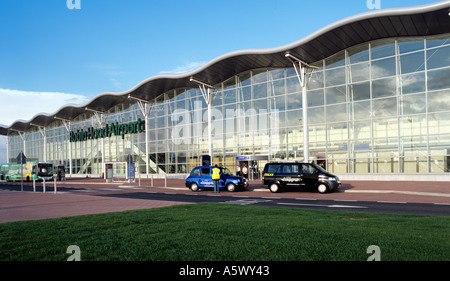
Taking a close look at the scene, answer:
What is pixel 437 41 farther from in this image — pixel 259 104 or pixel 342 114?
pixel 259 104

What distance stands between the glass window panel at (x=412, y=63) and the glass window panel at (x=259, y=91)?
498 inches

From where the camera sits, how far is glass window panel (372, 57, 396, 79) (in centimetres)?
2943

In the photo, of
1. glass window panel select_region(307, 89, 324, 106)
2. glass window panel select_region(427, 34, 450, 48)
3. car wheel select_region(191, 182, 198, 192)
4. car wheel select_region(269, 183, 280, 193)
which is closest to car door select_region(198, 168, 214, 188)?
car wheel select_region(191, 182, 198, 192)

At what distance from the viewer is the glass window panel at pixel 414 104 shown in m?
28.0

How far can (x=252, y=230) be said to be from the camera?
7.25m

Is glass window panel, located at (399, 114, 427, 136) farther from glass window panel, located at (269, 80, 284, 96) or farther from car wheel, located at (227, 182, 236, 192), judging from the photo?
car wheel, located at (227, 182, 236, 192)

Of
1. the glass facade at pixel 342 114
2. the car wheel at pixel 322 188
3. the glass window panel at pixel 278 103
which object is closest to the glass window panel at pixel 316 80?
the glass facade at pixel 342 114

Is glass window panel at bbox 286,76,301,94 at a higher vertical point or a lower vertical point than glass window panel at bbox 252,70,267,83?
lower

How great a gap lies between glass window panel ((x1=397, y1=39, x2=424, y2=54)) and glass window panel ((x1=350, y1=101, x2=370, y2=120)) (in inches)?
191

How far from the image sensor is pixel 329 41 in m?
30.3

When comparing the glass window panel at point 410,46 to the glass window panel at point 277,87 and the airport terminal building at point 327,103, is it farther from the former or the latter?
the glass window panel at point 277,87

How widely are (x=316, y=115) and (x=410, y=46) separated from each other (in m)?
9.23

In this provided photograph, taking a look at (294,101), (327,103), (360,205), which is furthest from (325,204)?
(294,101)
